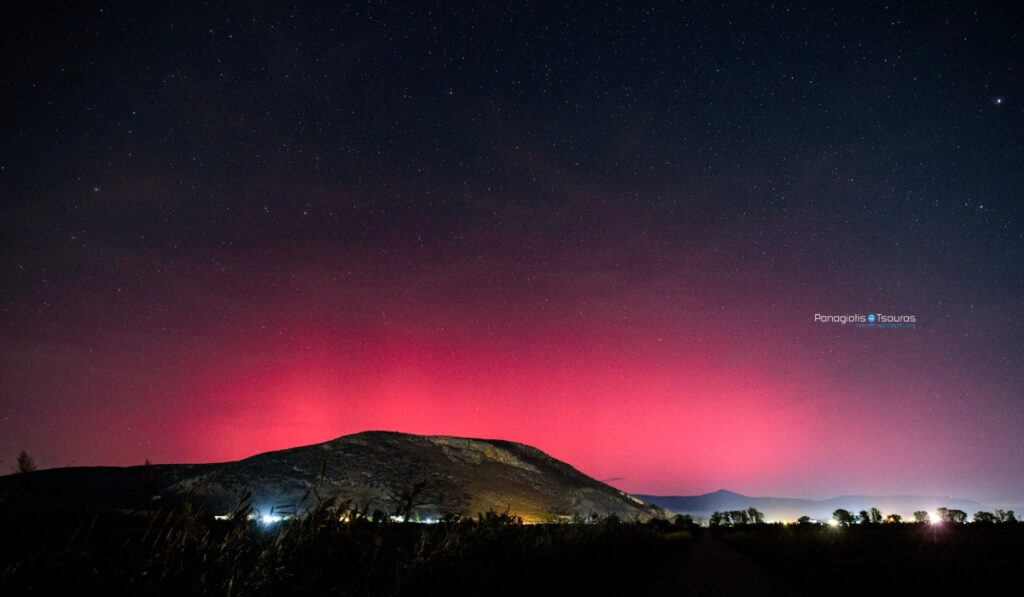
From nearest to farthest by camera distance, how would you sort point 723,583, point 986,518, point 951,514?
point 723,583
point 986,518
point 951,514

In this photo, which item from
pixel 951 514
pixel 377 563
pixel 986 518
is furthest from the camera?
pixel 951 514

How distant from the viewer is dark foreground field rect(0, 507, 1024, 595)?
148 inches

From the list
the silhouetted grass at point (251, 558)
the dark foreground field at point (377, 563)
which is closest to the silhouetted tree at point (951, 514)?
the dark foreground field at point (377, 563)

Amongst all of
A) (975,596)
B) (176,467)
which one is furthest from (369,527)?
(176,467)

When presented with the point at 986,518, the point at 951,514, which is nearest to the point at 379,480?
the point at 986,518

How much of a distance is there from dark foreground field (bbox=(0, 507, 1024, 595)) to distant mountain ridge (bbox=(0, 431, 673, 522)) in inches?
3294

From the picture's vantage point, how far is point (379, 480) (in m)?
123

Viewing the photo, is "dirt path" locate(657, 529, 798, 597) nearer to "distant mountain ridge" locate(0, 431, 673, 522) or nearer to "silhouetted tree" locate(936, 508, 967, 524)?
"distant mountain ridge" locate(0, 431, 673, 522)

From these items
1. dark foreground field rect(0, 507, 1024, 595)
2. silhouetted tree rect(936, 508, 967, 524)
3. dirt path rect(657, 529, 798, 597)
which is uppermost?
dark foreground field rect(0, 507, 1024, 595)

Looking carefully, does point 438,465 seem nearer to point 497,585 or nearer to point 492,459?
point 492,459

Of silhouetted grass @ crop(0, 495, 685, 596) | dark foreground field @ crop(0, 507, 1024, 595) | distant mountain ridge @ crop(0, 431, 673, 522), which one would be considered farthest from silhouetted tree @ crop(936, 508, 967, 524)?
silhouetted grass @ crop(0, 495, 685, 596)

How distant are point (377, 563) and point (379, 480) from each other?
417 feet

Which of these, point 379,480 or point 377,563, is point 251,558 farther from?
point 379,480

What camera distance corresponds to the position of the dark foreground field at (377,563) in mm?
3770
